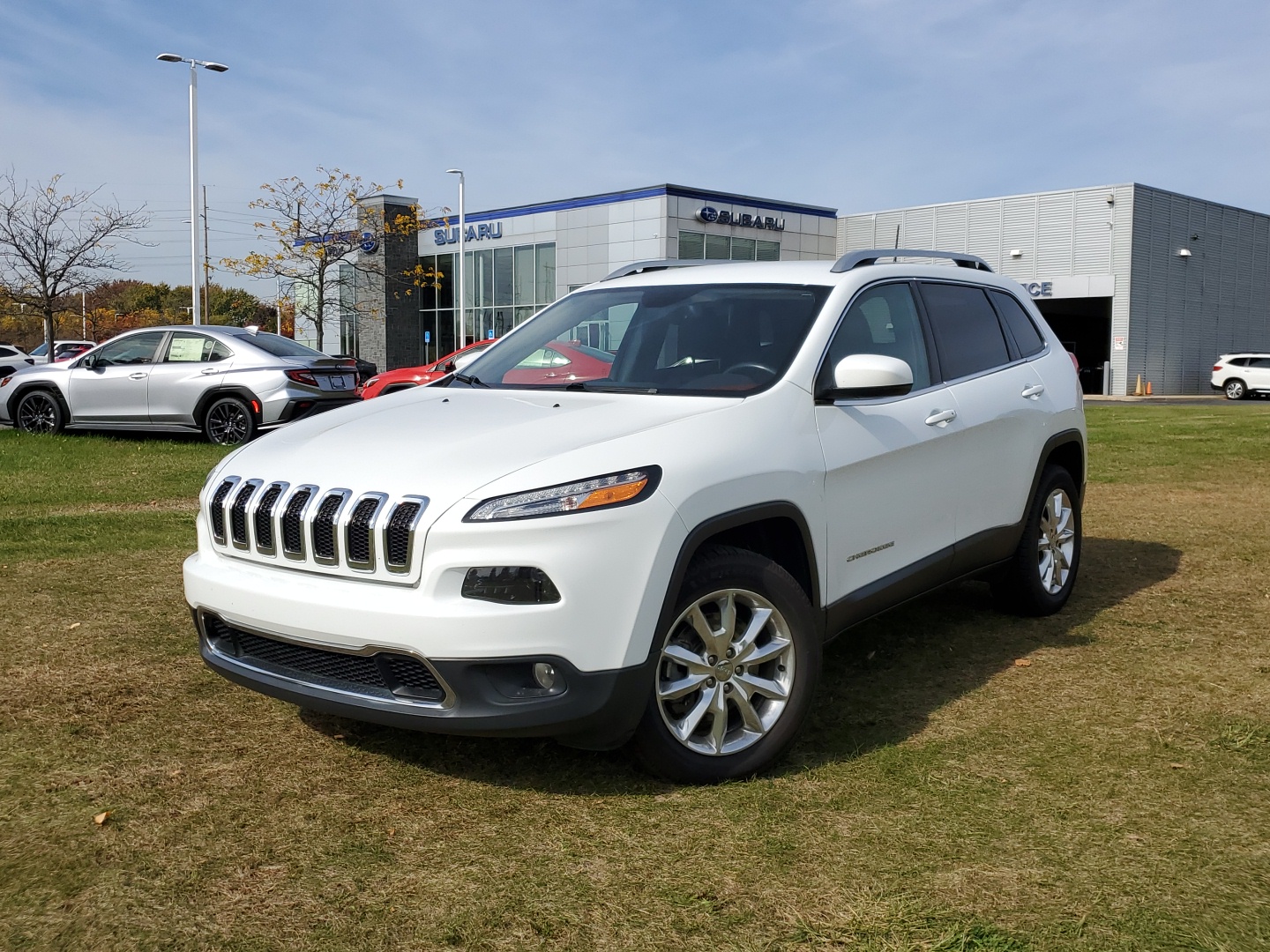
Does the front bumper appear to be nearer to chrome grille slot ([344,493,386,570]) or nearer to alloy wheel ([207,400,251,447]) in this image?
chrome grille slot ([344,493,386,570])

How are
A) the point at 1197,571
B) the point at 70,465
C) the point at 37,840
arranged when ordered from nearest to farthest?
the point at 37,840 → the point at 1197,571 → the point at 70,465

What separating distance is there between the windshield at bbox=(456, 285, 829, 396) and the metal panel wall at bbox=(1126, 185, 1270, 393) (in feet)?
144

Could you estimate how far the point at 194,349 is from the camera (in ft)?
46.8

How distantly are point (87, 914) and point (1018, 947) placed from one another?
224cm

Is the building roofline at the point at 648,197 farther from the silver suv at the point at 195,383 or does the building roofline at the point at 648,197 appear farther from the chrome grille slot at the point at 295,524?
the chrome grille slot at the point at 295,524

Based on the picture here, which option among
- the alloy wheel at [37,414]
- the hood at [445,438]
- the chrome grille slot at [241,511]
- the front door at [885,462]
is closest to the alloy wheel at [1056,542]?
the front door at [885,462]

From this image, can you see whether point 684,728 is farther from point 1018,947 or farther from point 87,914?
point 87,914

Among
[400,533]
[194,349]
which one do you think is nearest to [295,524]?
[400,533]

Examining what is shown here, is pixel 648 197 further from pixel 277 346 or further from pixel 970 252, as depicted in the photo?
pixel 277 346

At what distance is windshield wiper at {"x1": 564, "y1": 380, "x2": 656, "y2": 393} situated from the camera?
4.24 m

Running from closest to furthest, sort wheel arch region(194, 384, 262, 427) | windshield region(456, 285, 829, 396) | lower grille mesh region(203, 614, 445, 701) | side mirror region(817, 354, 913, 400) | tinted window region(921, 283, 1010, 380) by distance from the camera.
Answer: lower grille mesh region(203, 614, 445, 701)
side mirror region(817, 354, 913, 400)
windshield region(456, 285, 829, 396)
tinted window region(921, 283, 1010, 380)
wheel arch region(194, 384, 262, 427)

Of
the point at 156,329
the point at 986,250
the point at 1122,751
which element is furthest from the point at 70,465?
the point at 986,250

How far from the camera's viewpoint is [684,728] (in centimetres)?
354

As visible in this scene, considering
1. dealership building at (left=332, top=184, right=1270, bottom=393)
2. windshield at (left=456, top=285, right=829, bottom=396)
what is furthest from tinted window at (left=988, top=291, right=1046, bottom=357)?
dealership building at (left=332, top=184, right=1270, bottom=393)
